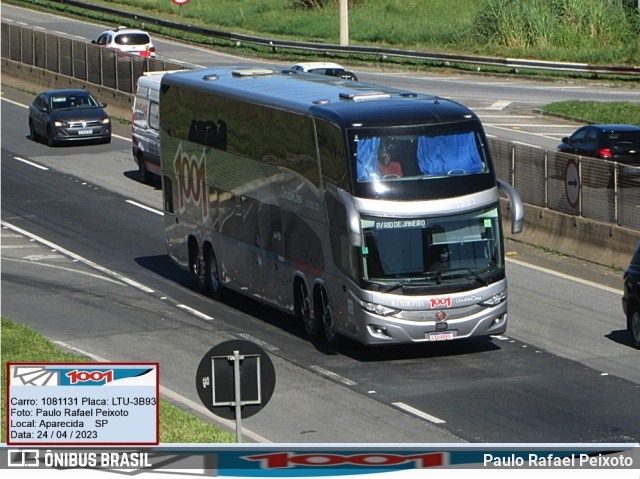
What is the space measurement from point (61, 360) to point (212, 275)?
702cm

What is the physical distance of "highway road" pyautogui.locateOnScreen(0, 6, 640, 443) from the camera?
701 inches

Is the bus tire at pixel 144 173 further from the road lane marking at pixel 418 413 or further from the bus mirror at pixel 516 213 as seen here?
the road lane marking at pixel 418 413

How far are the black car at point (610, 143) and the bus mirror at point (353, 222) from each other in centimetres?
1752

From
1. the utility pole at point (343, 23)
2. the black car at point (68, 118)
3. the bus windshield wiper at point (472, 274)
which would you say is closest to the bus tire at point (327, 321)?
the bus windshield wiper at point (472, 274)

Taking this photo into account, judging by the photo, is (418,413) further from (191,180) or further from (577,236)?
(577,236)

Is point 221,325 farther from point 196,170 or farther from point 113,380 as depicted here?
point 113,380

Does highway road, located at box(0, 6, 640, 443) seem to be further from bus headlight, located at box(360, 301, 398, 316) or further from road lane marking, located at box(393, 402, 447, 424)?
bus headlight, located at box(360, 301, 398, 316)

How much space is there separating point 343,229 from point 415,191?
3.85 ft

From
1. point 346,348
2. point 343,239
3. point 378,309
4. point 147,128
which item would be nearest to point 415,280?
point 378,309

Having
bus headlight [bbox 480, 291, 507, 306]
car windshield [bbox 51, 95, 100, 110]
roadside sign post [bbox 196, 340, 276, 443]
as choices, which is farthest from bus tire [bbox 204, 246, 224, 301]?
car windshield [bbox 51, 95, 100, 110]

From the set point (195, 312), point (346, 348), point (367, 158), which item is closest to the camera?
point (367, 158)

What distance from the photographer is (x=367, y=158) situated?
68.1 ft

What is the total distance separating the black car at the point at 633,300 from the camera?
840 inches

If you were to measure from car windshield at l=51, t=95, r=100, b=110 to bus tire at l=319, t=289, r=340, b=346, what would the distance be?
956 inches
